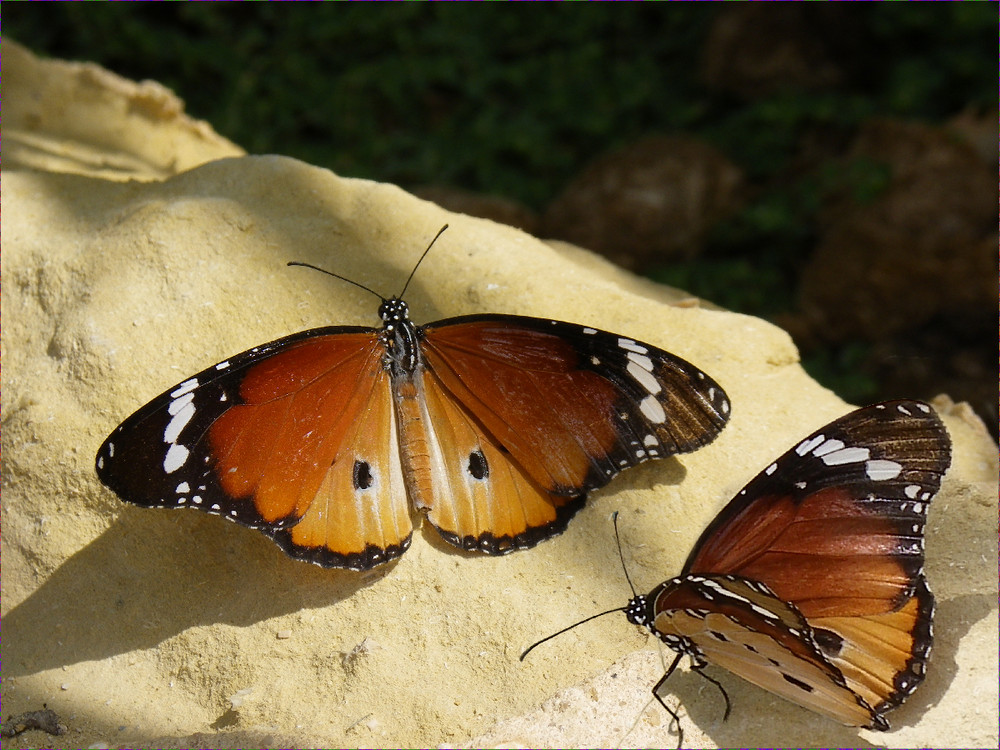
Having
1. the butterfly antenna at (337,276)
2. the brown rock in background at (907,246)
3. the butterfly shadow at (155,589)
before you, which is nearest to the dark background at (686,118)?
the brown rock in background at (907,246)

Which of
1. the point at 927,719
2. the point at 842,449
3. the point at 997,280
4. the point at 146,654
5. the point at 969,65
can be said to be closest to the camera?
the point at 927,719

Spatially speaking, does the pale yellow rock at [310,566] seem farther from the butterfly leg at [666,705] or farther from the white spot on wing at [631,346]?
the white spot on wing at [631,346]

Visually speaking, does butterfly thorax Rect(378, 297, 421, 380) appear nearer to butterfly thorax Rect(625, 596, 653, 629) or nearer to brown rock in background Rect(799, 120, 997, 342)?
butterfly thorax Rect(625, 596, 653, 629)

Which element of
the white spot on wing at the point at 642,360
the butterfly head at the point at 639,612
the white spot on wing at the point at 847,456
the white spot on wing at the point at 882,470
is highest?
the white spot on wing at the point at 642,360

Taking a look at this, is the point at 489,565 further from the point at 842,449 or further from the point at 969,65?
the point at 969,65

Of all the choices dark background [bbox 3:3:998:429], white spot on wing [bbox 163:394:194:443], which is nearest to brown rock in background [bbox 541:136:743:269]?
dark background [bbox 3:3:998:429]

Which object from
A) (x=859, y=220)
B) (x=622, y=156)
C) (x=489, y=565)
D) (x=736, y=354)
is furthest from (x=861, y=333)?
(x=489, y=565)

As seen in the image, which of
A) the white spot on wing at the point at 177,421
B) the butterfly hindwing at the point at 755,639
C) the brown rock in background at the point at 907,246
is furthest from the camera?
the brown rock in background at the point at 907,246
